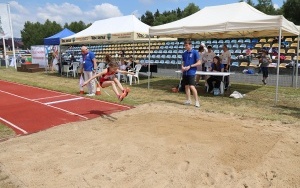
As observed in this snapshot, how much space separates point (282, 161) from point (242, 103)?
4.98 meters

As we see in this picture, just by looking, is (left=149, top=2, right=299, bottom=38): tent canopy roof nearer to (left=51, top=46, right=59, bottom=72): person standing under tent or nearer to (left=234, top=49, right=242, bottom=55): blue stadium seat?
(left=234, top=49, right=242, bottom=55): blue stadium seat

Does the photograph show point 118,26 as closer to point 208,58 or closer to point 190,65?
point 208,58

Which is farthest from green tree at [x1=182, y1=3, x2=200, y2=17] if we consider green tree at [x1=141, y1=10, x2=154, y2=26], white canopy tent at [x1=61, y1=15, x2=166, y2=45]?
white canopy tent at [x1=61, y1=15, x2=166, y2=45]

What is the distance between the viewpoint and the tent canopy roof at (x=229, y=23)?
909 centimetres

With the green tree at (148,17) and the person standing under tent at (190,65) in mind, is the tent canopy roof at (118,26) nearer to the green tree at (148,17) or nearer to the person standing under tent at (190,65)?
the person standing under tent at (190,65)

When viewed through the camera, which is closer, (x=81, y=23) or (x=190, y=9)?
(x=190, y=9)

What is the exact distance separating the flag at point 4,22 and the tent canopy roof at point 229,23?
19.6 m

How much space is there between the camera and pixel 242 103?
907cm

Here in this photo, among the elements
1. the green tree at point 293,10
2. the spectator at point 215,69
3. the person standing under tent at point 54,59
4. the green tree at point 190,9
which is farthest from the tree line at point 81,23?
the spectator at point 215,69

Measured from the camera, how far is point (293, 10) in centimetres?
4253

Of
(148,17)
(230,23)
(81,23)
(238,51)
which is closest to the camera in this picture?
(230,23)

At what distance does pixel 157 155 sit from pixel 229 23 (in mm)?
6849

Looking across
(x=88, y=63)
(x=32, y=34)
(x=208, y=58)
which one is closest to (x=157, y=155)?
(x=88, y=63)

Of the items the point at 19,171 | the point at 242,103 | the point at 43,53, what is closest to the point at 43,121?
the point at 19,171
